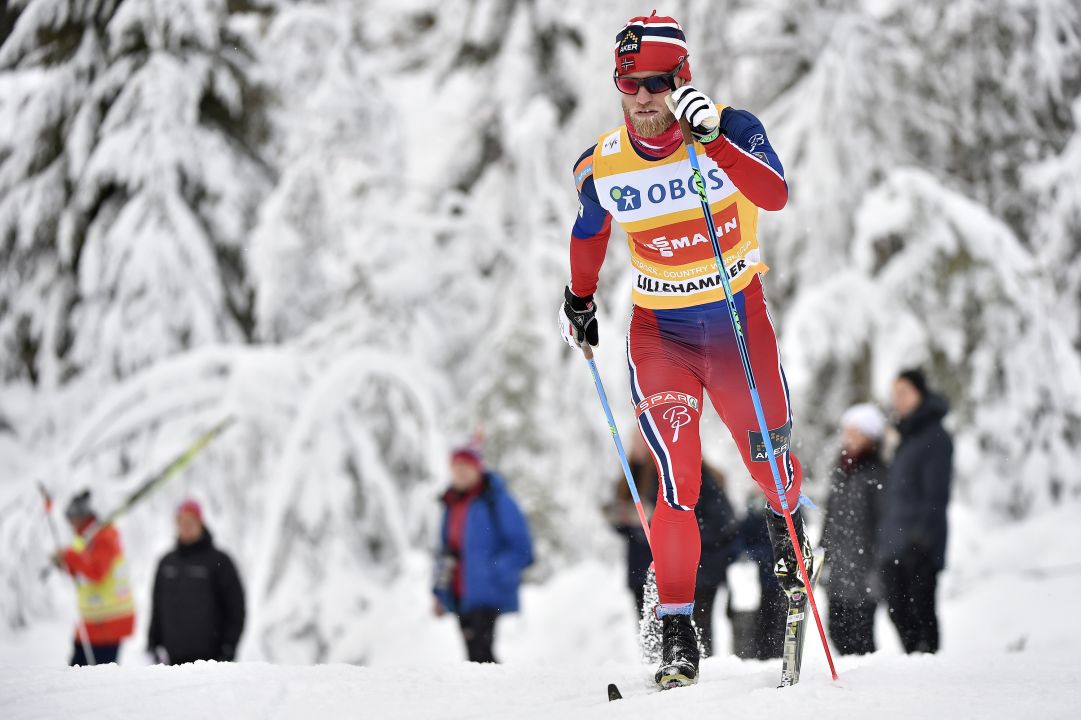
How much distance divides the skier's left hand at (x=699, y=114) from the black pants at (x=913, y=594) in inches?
126

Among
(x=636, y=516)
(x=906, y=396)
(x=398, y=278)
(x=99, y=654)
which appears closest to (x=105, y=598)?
(x=99, y=654)

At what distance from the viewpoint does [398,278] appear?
38.5 feet

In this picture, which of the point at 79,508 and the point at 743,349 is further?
the point at 79,508

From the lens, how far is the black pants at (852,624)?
5.48 meters

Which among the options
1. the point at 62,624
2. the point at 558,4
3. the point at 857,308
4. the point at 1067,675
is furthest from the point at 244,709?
the point at 558,4

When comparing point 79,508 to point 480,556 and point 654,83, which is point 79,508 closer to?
point 480,556

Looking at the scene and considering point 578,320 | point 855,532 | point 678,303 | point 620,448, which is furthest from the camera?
point 855,532

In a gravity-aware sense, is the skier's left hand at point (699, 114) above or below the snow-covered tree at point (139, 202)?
below

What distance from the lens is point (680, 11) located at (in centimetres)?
1142

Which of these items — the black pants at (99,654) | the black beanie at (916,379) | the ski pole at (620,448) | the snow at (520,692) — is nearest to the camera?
the snow at (520,692)

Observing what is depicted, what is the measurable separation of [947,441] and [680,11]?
7173 mm

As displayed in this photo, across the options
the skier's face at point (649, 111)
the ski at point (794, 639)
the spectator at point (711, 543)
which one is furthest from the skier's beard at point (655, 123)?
the spectator at point (711, 543)

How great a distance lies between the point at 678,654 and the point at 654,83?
1949 millimetres

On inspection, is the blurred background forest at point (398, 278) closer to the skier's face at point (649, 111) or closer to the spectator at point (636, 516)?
the spectator at point (636, 516)
